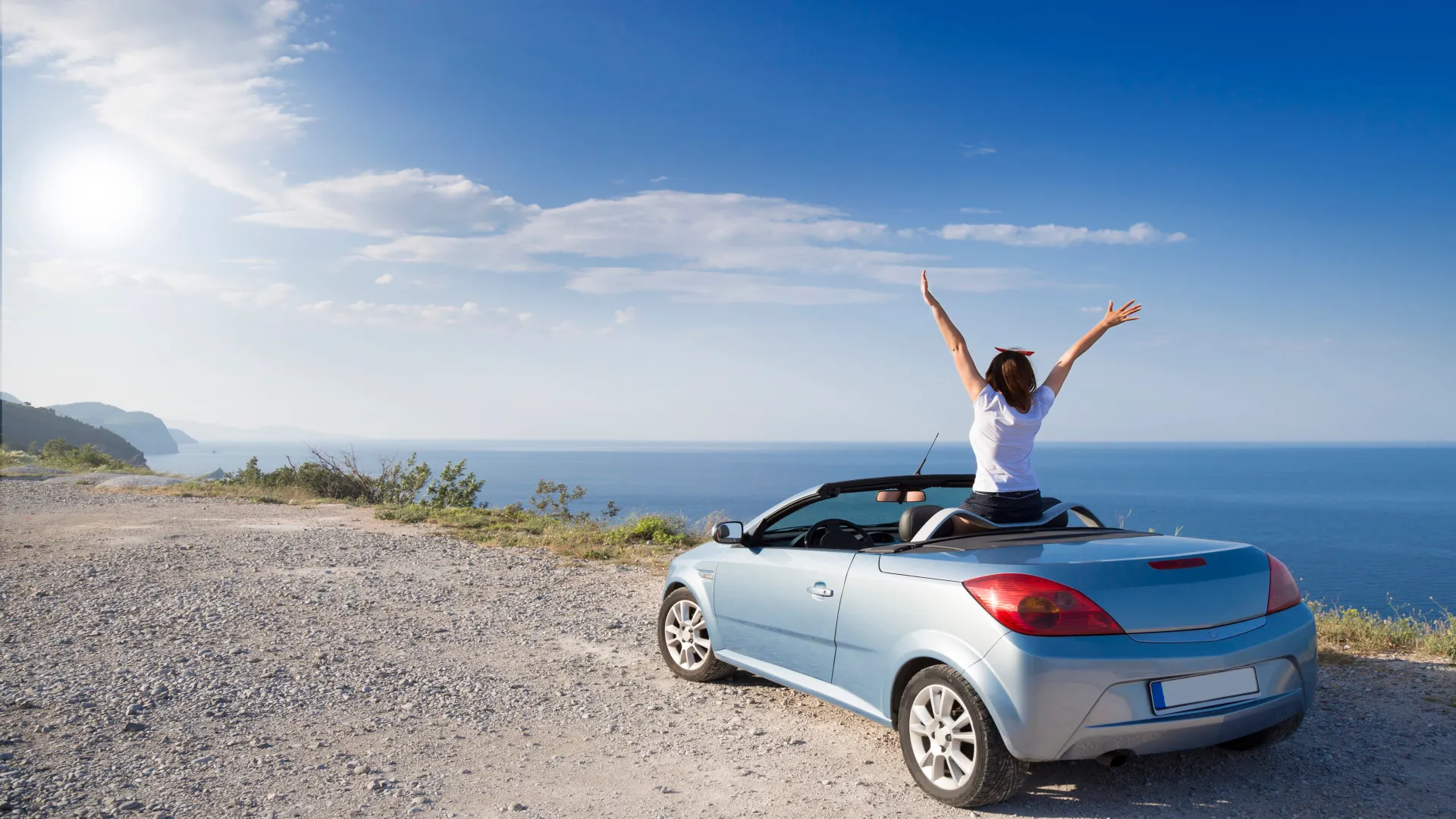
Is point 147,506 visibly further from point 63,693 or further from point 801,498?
point 801,498

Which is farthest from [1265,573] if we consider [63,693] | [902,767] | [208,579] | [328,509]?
[328,509]

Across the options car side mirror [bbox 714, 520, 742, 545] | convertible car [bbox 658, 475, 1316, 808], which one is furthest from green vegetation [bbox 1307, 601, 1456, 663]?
car side mirror [bbox 714, 520, 742, 545]

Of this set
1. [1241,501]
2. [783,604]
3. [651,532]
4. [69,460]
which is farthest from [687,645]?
[1241,501]

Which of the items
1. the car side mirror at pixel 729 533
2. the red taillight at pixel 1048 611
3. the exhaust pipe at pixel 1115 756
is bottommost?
the exhaust pipe at pixel 1115 756

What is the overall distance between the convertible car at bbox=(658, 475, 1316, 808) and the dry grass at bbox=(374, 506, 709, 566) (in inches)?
279

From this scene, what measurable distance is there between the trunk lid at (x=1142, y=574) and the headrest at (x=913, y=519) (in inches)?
10.5

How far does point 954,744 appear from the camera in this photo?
3758 mm

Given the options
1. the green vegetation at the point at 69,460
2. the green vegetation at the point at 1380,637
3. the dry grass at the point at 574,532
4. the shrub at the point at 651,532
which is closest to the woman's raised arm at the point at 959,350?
the green vegetation at the point at 1380,637

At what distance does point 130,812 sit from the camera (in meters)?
3.69

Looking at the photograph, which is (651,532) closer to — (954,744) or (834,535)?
(834,535)

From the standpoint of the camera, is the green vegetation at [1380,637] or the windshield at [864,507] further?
the green vegetation at [1380,637]

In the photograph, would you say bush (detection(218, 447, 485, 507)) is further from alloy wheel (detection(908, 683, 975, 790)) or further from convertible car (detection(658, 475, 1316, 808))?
alloy wheel (detection(908, 683, 975, 790))

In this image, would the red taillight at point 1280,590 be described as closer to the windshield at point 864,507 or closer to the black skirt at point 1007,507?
the black skirt at point 1007,507

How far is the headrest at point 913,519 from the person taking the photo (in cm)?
432
